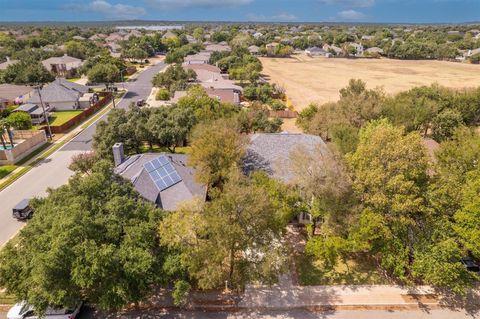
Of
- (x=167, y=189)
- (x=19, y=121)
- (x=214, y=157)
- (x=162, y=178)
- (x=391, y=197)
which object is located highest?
(x=391, y=197)

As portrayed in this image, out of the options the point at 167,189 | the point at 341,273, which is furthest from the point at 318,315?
the point at 167,189

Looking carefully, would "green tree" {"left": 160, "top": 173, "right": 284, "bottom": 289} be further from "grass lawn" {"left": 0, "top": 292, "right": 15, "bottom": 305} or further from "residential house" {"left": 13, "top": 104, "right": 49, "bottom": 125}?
"residential house" {"left": 13, "top": 104, "right": 49, "bottom": 125}

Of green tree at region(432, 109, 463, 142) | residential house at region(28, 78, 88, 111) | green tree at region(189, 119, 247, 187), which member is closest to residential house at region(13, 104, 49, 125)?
residential house at region(28, 78, 88, 111)

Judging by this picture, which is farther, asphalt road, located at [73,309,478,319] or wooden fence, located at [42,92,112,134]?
wooden fence, located at [42,92,112,134]

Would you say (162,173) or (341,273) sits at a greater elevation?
(162,173)

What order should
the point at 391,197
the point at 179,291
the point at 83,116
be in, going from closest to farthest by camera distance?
the point at 179,291
the point at 391,197
the point at 83,116

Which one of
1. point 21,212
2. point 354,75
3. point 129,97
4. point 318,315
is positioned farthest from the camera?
point 354,75

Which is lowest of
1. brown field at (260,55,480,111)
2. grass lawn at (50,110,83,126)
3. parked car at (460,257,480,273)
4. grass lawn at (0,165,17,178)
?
grass lawn at (50,110,83,126)

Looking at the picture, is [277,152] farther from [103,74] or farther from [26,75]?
[26,75]
